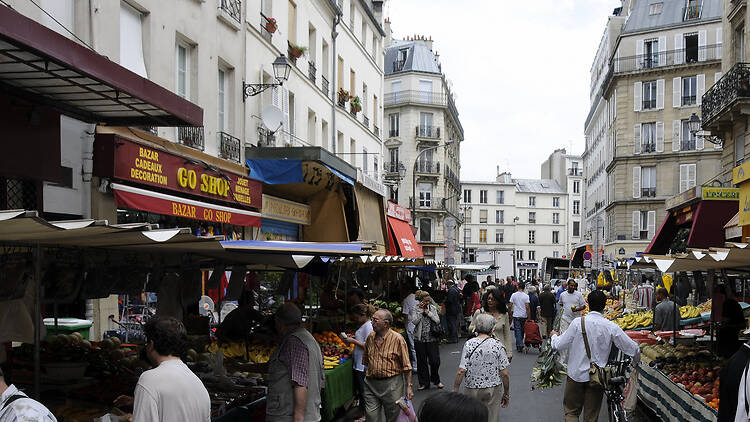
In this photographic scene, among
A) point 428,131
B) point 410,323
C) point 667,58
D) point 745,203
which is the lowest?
point 410,323

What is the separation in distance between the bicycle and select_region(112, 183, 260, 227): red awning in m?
7.99

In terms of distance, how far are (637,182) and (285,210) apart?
36.4 metres

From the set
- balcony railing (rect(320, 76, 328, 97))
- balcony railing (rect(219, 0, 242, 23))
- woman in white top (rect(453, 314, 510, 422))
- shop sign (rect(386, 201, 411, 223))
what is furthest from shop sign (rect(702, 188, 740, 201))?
woman in white top (rect(453, 314, 510, 422))

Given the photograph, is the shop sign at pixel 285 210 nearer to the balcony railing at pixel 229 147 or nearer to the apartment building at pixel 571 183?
the balcony railing at pixel 229 147

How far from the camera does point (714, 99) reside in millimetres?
24266

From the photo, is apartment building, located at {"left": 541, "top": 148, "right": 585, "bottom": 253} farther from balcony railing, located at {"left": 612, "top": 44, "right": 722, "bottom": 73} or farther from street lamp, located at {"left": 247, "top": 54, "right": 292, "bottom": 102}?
street lamp, located at {"left": 247, "top": 54, "right": 292, "bottom": 102}

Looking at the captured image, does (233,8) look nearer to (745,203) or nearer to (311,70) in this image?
(311,70)

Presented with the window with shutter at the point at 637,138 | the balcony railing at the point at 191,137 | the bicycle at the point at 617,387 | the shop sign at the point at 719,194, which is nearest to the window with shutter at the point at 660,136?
the window with shutter at the point at 637,138

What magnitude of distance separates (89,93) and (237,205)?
7505mm

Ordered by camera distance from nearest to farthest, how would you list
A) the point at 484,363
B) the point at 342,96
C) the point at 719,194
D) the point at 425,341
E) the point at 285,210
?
the point at 484,363 → the point at 425,341 → the point at 719,194 → the point at 285,210 → the point at 342,96

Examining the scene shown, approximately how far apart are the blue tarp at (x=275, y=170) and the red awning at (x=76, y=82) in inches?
260

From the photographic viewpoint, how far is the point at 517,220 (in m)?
97.9

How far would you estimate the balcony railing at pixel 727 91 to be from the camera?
21.5 meters

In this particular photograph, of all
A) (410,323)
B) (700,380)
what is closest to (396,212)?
(410,323)
